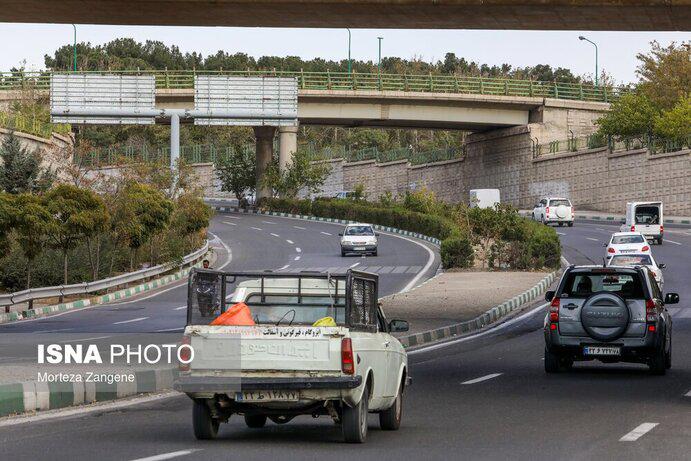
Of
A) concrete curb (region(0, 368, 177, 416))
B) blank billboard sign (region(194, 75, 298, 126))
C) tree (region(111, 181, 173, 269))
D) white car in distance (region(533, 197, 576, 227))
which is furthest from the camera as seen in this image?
white car in distance (region(533, 197, 576, 227))

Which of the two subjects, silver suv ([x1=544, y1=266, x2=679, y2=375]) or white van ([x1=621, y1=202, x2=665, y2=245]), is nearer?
silver suv ([x1=544, y1=266, x2=679, y2=375])

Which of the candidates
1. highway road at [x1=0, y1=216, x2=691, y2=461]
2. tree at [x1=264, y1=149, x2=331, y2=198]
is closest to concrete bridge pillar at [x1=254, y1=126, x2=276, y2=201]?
tree at [x1=264, y1=149, x2=331, y2=198]

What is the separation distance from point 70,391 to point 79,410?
67 cm

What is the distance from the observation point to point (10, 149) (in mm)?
60062

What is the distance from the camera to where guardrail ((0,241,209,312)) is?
35750 millimetres

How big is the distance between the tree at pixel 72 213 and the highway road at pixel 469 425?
1882 centimetres

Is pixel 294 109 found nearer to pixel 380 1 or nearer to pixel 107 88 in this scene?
pixel 107 88

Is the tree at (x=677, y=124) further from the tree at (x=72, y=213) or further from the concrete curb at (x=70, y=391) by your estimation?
the concrete curb at (x=70, y=391)

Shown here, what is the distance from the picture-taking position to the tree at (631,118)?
8800cm

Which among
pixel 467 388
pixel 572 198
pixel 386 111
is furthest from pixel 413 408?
pixel 572 198

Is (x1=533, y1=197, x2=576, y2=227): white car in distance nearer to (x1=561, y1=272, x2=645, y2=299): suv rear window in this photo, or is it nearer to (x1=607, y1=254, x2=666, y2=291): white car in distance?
(x1=607, y1=254, x2=666, y2=291): white car in distance

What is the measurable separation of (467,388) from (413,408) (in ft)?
8.56

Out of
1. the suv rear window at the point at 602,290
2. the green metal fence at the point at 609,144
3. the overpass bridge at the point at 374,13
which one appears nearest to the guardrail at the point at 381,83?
the green metal fence at the point at 609,144

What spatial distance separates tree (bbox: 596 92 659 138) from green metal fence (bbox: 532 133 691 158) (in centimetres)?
68
